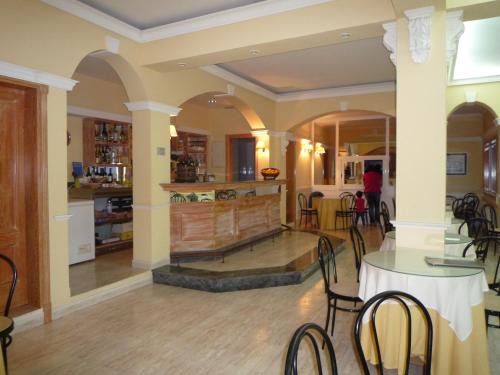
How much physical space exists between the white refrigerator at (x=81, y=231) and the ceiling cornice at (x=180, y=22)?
2499mm

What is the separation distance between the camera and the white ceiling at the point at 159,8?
4039mm

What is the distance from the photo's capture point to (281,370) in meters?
2.84

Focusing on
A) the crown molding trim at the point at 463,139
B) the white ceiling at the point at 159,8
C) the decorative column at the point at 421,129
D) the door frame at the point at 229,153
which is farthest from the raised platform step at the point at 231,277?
the crown molding trim at the point at 463,139

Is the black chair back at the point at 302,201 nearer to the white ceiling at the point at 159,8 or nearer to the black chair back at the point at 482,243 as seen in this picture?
the black chair back at the point at 482,243

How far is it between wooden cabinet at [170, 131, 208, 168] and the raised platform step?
4812 mm

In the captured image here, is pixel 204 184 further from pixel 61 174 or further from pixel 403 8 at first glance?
pixel 403 8

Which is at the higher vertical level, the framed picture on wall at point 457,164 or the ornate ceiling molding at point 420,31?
the ornate ceiling molding at point 420,31

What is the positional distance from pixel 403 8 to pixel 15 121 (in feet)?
12.0

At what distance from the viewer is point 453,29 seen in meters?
3.19

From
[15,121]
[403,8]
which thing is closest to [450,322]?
[403,8]

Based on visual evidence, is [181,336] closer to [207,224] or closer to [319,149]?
[207,224]

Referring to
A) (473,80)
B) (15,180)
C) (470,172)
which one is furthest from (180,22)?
(470,172)

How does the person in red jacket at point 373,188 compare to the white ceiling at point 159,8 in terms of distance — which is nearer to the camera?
the white ceiling at point 159,8

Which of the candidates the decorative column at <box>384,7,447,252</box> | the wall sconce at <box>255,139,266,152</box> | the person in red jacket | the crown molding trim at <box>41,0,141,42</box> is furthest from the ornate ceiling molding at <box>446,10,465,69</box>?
the person in red jacket
